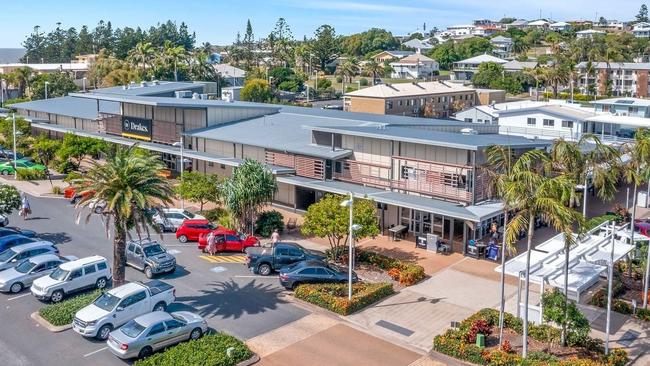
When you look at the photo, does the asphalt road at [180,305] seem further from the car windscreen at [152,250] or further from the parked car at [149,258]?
the car windscreen at [152,250]

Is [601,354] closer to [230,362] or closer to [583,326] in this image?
[583,326]

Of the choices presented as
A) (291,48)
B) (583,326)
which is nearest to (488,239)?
(583,326)

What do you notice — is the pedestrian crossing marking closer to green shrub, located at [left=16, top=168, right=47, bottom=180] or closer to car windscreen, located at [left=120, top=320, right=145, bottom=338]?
car windscreen, located at [left=120, top=320, right=145, bottom=338]

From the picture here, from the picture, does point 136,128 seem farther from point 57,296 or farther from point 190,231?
point 57,296

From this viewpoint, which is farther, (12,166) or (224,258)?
(12,166)

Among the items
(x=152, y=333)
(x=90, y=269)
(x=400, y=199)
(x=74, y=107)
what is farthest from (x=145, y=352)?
(x=74, y=107)

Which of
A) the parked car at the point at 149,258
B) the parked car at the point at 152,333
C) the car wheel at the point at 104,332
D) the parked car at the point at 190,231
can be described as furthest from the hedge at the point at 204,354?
the parked car at the point at 190,231
